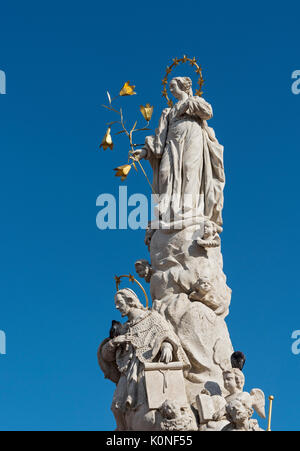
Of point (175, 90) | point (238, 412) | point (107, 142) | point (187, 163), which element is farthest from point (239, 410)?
point (175, 90)

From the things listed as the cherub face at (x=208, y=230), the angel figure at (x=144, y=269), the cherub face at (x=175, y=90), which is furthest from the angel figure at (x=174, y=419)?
the cherub face at (x=175, y=90)

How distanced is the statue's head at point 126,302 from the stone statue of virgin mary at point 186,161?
1.42m

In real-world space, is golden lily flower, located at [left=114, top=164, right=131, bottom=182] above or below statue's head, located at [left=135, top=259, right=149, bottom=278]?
above

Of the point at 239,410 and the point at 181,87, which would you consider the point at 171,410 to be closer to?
the point at 239,410

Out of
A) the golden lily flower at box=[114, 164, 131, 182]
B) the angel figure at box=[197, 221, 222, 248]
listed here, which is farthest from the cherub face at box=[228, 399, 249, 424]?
the golden lily flower at box=[114, 164, 131, 182]

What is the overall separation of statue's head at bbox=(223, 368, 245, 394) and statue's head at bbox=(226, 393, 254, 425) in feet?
3.29

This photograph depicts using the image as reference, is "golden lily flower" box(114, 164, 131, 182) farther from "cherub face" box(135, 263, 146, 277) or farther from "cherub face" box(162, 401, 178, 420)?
"cherub face" box(162, 401, 178, 420)

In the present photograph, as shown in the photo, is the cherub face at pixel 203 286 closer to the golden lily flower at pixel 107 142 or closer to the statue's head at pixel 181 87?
the golden lily flower at pixel 107 142

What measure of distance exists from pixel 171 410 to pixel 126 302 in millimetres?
2110

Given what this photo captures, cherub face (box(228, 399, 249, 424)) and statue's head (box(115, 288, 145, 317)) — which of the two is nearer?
cherub face (box(228, 399, 249, 424))

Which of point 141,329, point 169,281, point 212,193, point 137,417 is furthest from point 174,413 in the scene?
point 212,193

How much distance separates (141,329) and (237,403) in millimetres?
2389

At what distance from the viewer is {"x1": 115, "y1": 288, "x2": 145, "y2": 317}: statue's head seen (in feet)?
47.5
